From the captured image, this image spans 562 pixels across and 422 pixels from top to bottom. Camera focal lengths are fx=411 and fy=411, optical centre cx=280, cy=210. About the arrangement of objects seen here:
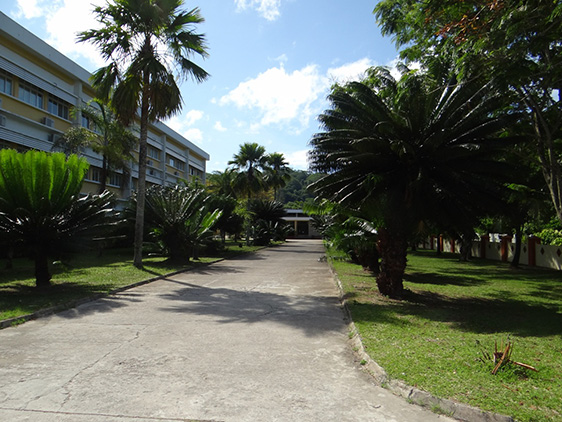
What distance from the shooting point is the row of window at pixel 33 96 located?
76.1ft

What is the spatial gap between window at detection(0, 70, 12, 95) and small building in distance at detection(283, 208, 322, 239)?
5847 centimetres

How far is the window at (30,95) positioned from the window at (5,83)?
0.79 m

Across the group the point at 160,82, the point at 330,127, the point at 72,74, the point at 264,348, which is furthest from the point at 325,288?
the point at 72,74

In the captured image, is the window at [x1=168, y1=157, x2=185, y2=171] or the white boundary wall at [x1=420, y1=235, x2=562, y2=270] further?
the window at [x1=168, y1=157, x2=185, y2=171]

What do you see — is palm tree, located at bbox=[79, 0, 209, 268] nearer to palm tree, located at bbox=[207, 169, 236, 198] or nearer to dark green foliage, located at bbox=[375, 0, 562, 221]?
dark green foliage, located at bbox=[375, 0, 562, 221]

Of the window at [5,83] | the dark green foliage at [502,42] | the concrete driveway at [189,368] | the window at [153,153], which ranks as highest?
the window at [153,153]

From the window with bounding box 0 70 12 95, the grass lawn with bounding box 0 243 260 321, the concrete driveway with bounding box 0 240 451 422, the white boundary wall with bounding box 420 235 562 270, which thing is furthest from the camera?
the window with bounding box 0 70 12 95

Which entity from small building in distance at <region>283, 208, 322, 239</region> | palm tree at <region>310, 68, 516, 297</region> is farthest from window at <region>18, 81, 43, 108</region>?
small building in distance at <region>283, 208, 322, 239</region>

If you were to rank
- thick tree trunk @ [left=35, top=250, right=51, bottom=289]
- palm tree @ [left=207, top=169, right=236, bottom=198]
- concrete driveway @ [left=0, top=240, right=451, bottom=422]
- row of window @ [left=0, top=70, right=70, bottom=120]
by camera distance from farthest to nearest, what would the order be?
1. palm tree @ [left=207, top=169, right=236, bottom=198]
2. row of window @ [left=0, top=70, right=70, bottom=120]
3. thick tree trunk @ [left=35, top=250, right=51, bottom=289]
4. concrete driveway @ [left=0, top=240, right=451, bottom=422]

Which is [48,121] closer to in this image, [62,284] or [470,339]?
[62,284]

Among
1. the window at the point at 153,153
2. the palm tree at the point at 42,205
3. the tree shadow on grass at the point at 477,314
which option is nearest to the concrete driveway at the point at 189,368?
the tree shadow on grass at the point at 477,314

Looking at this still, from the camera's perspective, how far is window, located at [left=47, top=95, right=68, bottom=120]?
89.4 feet

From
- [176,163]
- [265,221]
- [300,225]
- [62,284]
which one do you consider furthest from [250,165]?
[300,225]

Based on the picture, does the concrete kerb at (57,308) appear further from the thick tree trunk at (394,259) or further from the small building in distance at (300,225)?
the small building in distance at (300,225)
